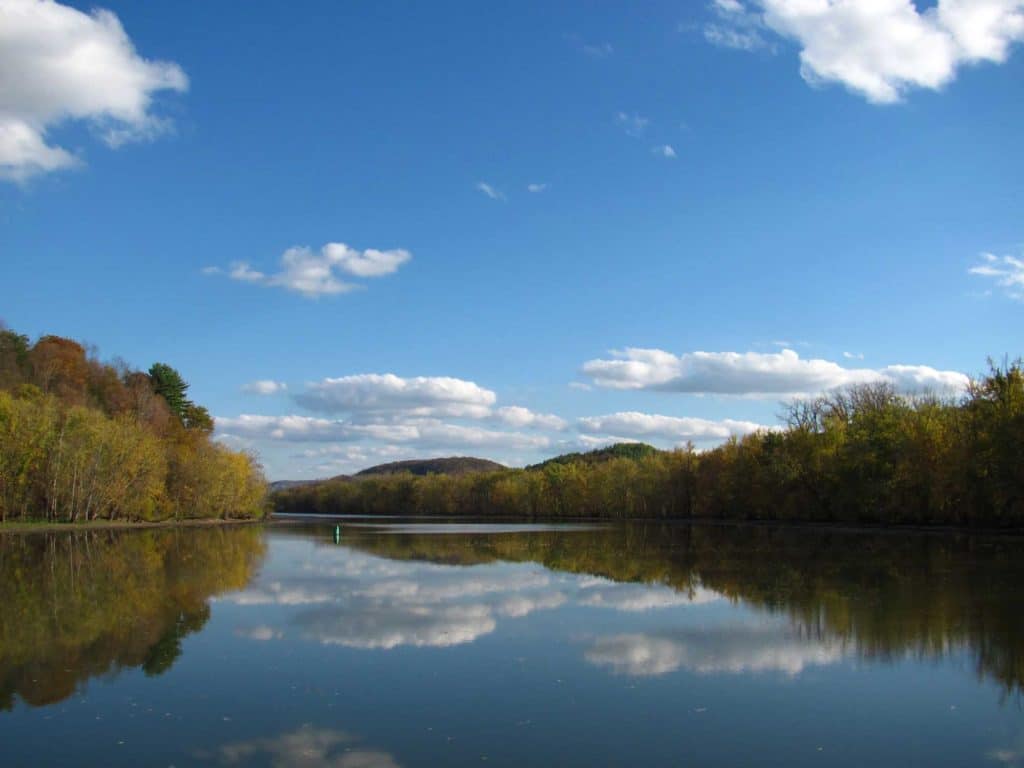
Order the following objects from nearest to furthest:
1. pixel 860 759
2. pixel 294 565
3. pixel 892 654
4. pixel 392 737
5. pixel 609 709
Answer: pixel 860 759, pixel 392 737, pixel 609 709, pixel 892 654, pixel 294 565

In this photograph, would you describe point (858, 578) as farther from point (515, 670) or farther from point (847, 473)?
point (847, 473)

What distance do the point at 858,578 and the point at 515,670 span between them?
16038 millimetres

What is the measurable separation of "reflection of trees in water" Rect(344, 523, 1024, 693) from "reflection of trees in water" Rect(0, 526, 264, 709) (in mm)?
10089

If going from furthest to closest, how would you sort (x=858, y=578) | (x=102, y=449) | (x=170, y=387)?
(x=170, y=387), (x=102, y=449), (x=858, y=578)

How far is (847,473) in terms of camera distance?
6456cm

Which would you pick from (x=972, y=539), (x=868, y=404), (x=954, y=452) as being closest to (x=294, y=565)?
(x=972, y=539)

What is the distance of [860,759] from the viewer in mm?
8305

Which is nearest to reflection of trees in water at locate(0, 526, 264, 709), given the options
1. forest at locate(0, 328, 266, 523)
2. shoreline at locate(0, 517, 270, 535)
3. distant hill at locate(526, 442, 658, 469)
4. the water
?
the water

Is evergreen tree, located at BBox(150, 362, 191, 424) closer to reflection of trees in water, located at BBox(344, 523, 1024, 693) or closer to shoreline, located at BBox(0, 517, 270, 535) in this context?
shoreline, located at BBox(0, 517, 270, 535)

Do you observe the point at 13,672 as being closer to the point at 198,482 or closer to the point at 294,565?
the point at 294,565

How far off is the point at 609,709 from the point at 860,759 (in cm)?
296

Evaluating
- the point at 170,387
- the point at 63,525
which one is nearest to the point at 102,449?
the point at 63,525

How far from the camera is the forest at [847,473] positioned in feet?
158

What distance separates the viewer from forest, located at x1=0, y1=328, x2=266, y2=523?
193 ft
